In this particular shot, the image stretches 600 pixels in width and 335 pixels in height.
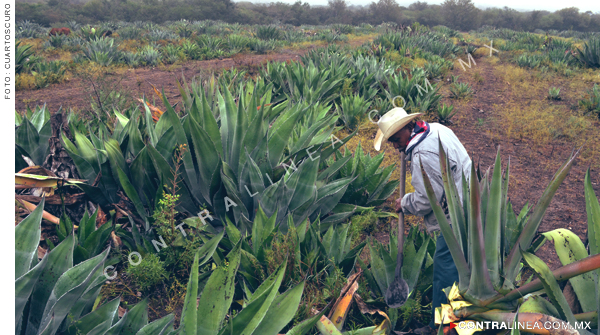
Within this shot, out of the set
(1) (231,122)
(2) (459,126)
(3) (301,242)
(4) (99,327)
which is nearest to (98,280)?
(4) (99,327)

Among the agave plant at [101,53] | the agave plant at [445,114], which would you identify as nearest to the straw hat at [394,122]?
the agave plant at [445,114]

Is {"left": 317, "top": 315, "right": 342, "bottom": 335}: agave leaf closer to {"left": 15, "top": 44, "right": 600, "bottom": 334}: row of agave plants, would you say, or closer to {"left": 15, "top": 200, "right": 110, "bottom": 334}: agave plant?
{"left": 15, "top": 44, "right": 600, "bottom": 334}: row of agave plants

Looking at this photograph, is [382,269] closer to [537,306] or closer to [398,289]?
[398,289]

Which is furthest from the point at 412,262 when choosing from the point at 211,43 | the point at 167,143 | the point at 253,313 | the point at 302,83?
the point at 211,43

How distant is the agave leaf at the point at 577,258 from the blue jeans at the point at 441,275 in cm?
57

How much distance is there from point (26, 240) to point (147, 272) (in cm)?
83

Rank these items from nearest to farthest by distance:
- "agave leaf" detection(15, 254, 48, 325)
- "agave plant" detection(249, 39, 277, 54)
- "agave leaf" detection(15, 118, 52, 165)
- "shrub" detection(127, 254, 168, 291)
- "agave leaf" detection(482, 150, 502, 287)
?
"agave leaf" detection(15, 254, 48, 325), "agave leaf" detection(482, 150, 502, 287), "shrub" detection(127, 254, 168, 291), "agave leaf" detection(15, 118, 52, 165), "agave plant" detection(249, 39, 277, 54)

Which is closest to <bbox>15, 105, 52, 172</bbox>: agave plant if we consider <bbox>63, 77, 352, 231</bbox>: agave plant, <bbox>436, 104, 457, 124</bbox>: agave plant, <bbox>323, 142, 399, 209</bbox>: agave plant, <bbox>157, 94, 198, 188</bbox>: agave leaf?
<bbox>63, 77, 352, 231</bbox>: agave plant

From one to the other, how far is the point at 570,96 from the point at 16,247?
1068 cm

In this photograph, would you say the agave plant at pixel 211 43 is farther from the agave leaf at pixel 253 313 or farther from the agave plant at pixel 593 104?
the agave leaf at pixel 253 313

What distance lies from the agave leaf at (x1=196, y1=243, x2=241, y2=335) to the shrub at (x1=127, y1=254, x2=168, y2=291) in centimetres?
90

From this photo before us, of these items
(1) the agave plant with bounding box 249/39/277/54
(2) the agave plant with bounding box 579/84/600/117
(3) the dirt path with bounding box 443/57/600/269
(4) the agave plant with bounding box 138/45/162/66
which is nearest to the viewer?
(3) the dirt path with bounding box 443/57/600/269

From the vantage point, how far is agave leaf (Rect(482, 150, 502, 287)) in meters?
1.68

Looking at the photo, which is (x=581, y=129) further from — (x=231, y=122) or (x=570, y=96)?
(x=231, y=122)
